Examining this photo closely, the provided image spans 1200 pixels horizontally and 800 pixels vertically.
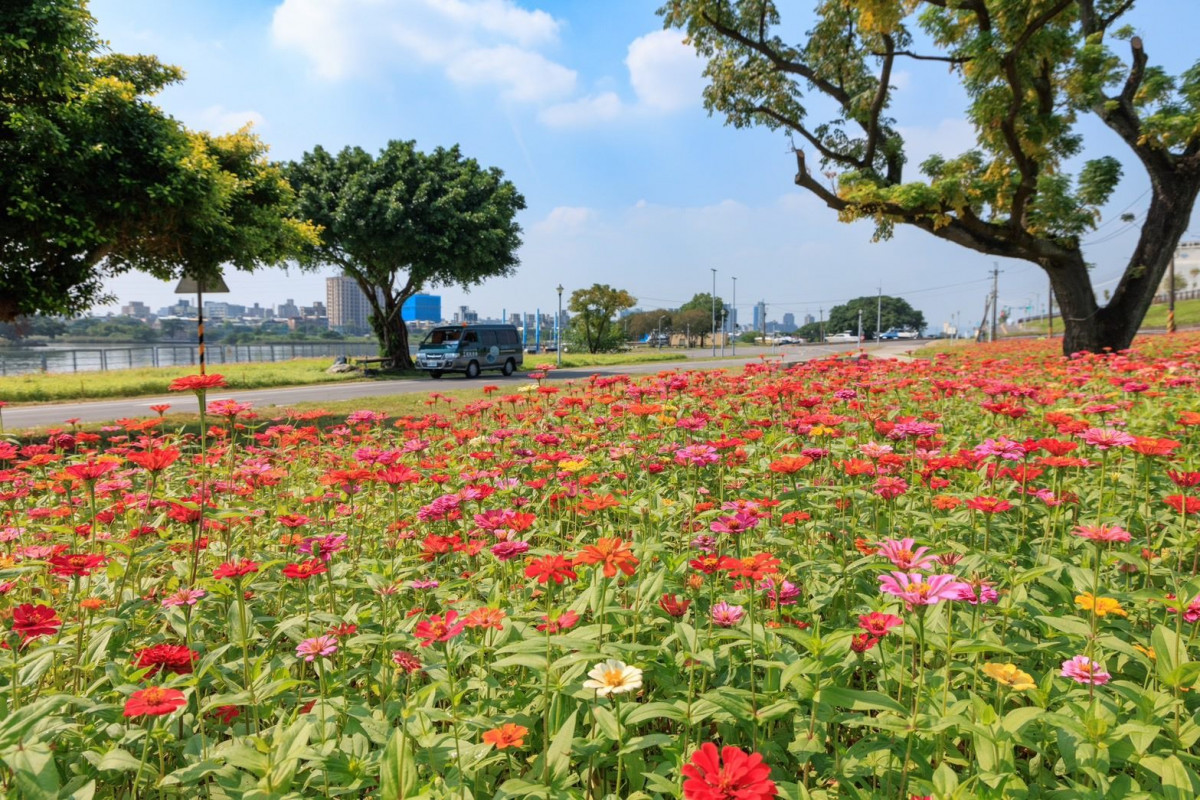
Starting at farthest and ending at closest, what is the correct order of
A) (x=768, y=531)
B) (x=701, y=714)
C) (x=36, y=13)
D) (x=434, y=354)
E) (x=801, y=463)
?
(x=434, y=354) → (x=36, y=13) → (x=768, y=531) → (x=801, y=463) → (x=701, y=714)

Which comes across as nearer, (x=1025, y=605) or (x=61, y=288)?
(x=1025, y=605)

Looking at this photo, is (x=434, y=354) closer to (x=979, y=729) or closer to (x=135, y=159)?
(x=135, y=159)

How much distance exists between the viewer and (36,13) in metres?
6.57

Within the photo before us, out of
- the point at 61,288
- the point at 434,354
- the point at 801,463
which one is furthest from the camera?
the point at 434,354

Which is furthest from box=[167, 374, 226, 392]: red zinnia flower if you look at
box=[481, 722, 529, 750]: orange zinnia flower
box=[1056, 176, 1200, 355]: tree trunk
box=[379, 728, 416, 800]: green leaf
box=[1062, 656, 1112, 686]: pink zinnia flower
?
box=[1056, 176, 1200, 355]: tree trunk

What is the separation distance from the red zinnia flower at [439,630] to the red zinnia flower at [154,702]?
1.41 feet

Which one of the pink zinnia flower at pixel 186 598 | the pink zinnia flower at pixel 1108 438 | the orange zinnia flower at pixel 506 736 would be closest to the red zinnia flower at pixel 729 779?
the orange zinnia flower at pixel 506 736

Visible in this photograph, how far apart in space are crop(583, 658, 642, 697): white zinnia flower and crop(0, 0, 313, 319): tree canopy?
29.6 ft

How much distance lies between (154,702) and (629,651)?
0.97 meters

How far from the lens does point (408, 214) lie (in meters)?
19.8

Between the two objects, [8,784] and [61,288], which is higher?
[61,288]

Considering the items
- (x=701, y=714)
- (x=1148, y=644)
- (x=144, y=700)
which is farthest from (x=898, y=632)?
(x=144, y=700)

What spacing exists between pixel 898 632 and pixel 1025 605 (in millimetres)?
380

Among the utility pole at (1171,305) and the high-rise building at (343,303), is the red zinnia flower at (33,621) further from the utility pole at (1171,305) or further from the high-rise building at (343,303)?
the high-rise building at (343,303)
